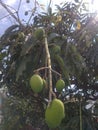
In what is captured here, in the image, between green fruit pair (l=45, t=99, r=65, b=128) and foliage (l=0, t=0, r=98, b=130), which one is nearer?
green fruit pair (l=45, t=99, r=65, b=128)

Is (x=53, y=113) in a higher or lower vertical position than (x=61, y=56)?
lower

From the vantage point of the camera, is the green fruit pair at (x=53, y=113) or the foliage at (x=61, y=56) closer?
the green fruit pair at (x=53, y=113)

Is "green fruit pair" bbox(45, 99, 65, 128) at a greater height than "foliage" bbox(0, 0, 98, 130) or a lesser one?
lesser

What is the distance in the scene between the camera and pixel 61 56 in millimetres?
1914

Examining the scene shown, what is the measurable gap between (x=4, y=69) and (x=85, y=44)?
0.58 meters

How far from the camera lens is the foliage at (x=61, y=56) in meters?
1.89

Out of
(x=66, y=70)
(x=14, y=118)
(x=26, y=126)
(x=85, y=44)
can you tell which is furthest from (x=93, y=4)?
(x=14, y=118)

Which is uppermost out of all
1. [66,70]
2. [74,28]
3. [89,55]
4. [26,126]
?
[74,28]

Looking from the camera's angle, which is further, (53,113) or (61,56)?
(61,56)

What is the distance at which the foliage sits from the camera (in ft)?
6.19

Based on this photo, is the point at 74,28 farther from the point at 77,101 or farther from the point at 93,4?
the point at 77,101

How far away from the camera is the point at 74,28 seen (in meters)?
2.51

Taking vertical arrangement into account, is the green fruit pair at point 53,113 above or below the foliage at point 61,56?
below

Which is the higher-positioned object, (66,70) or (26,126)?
(66,70)
